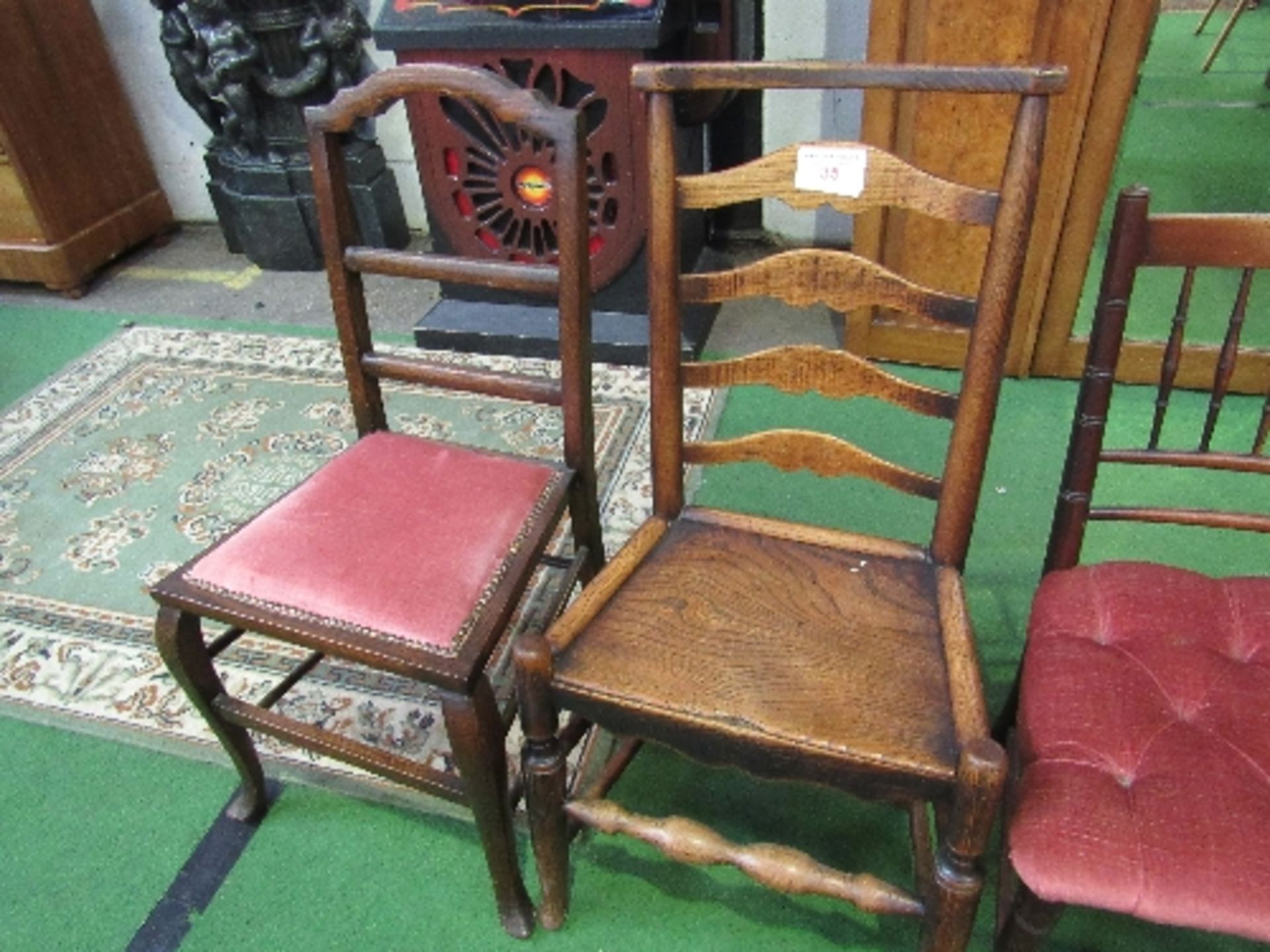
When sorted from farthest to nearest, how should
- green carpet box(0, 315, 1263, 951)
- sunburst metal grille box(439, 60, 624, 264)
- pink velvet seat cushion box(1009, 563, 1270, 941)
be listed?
sunburst metal grille box(439, 60, 624, 264), green carpet box(0, 315, 1263, 951), pink velvet seat cushion box(1009, 563, 1270, 941)

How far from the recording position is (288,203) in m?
3.17

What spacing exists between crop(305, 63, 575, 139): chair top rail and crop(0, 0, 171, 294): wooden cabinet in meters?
2.29

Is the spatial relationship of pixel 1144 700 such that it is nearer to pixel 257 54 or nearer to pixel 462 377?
pixel 462 377

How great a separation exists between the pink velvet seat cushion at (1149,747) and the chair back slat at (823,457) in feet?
0.70

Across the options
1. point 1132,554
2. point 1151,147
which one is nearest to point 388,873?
point 1132,554

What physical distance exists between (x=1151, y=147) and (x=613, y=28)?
1329mm

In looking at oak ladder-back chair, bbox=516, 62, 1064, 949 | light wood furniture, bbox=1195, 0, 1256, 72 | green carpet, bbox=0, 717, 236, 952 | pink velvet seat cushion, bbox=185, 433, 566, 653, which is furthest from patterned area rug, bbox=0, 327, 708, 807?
light wood furniture, bbox=1195, 0, 1256, 72

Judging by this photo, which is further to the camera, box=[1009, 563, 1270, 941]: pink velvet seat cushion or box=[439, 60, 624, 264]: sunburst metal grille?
box=[439, 60, 624, 264]: sunburst metal grille

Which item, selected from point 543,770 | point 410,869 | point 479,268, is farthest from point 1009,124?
point 410,869

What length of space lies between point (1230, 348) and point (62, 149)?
11.2 ft

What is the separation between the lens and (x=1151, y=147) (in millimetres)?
2270

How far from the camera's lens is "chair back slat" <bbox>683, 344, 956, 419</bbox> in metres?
1.16

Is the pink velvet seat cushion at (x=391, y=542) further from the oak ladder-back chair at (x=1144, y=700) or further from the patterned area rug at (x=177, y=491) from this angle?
the oak ladder-back chair at (x=1144, y=700)

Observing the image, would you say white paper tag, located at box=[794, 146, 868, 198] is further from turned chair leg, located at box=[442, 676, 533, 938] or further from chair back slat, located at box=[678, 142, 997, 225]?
turned chair leg, located at box=[442, 676, 533, 938]
